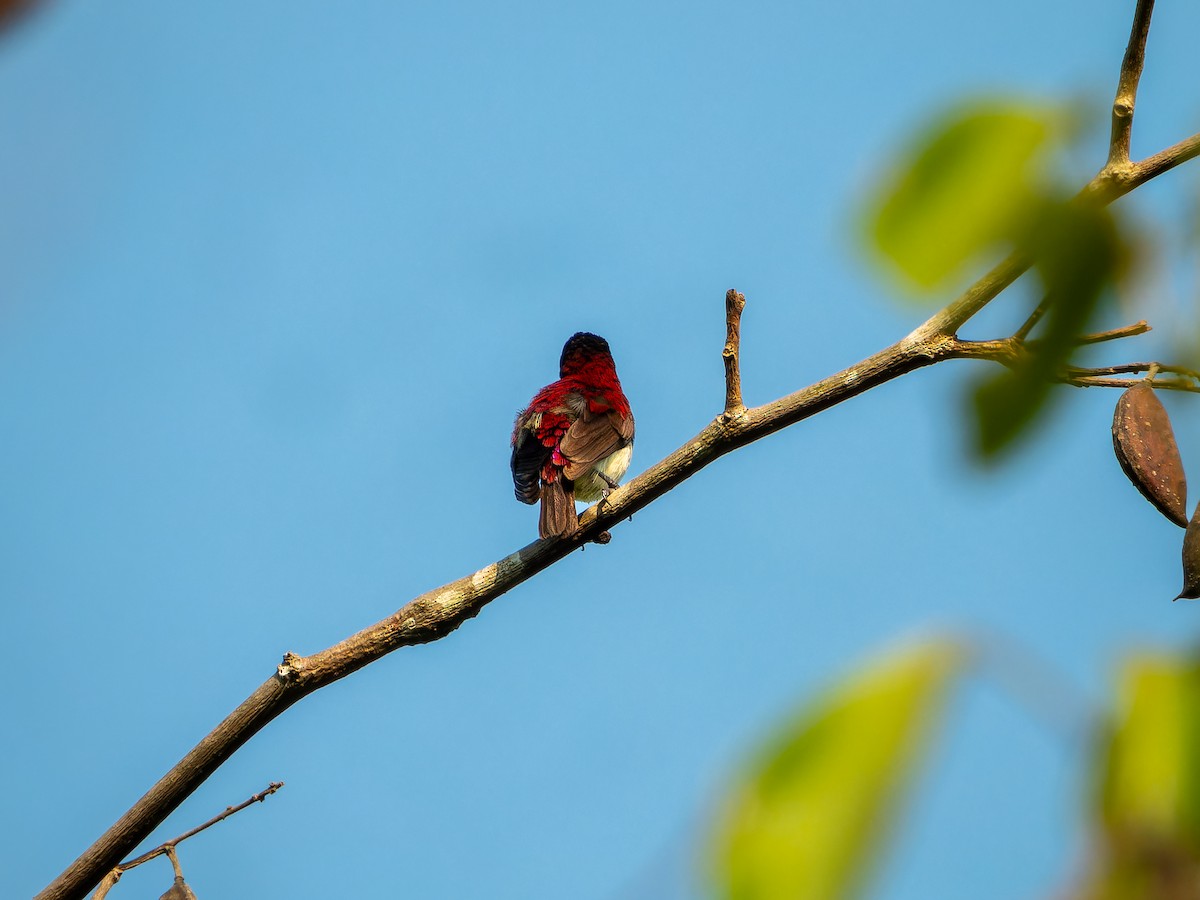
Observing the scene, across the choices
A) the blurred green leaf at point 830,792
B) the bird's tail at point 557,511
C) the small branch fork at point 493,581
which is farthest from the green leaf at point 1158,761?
the bird's tail at point 557,511

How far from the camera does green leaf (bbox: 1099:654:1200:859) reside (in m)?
0.63

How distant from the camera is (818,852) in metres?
0.61

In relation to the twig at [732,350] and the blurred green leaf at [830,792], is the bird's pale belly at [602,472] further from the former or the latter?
the blurred green leaf at [830,792]

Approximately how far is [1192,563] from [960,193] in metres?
1.73

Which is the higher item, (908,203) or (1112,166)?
(1112,166)

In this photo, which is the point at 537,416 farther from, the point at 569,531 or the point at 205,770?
the point at 205,770

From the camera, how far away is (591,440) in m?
6.59

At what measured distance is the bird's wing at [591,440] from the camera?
6.38m

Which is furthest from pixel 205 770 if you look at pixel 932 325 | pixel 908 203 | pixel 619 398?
pixel 619 398

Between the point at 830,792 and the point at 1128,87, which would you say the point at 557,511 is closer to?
the point at 1128,87

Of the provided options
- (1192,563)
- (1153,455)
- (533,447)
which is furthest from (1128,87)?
(533,447)

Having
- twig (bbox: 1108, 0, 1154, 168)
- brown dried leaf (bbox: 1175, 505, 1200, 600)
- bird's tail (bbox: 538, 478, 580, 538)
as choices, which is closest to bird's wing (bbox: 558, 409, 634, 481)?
bird's tail (bbox: 538, 478, 580, 538)

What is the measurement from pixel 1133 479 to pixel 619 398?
4.84 metres

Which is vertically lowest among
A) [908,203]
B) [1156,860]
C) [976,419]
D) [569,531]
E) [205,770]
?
[1156,860]
